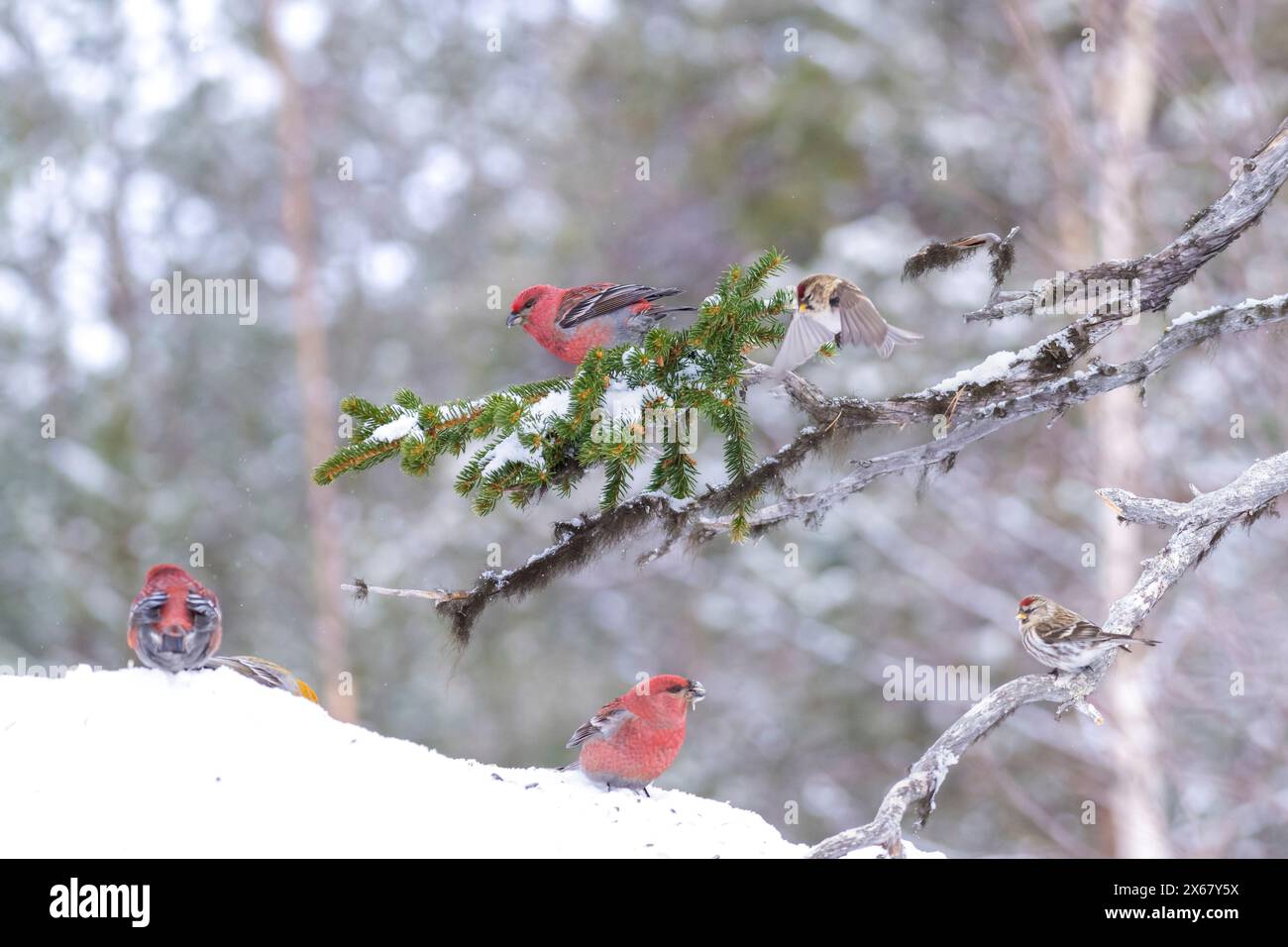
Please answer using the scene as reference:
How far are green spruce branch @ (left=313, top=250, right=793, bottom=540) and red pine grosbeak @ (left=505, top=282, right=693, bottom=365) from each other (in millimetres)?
501

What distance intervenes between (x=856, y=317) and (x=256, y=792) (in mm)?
1937

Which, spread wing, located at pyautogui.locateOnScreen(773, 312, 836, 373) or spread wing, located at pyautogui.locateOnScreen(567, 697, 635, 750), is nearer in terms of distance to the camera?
spread wing, located at pyautogui.locateOnScreen(773, 312, 836, 373)

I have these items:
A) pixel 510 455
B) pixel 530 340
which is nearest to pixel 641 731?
pixel 510 455

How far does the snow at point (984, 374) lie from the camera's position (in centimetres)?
339

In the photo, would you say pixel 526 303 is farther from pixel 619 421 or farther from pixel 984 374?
pixel 984 374

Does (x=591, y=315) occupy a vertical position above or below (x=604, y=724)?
above

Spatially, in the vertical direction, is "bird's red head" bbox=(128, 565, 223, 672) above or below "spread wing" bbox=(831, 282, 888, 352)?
below

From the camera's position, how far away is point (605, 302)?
388cm

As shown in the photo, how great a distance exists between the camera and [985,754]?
1180 centimetres

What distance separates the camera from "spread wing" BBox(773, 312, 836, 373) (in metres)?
3.17

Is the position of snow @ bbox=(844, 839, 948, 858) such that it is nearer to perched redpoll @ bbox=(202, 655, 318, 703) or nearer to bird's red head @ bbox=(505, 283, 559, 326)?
perched redpoll @ bbox=(202, 655, 318, 703)

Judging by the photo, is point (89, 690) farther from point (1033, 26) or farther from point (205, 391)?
point (205, 391)

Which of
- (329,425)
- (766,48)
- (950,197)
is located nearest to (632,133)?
(766,48)

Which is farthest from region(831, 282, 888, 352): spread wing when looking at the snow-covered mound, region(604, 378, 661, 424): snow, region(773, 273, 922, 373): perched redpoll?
the snow-covered mound
